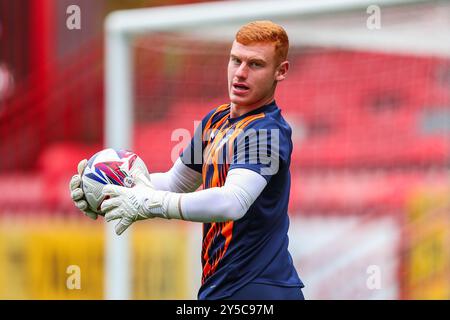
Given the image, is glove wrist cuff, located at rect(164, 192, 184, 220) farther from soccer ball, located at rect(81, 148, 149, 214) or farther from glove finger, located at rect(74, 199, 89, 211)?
glove finger, located at rect(74, 199, 89, 211)

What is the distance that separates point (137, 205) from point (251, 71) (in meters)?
0.68

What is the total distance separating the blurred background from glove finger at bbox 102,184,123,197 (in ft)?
12.0

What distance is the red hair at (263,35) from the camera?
12.6ft

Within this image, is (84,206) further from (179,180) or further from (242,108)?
(242,108)

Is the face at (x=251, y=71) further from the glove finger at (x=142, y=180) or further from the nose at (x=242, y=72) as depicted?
the glove finger at (x=142, y=180)

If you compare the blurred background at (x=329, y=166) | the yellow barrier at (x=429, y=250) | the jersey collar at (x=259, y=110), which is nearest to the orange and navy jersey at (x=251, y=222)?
the jersey collar at (x=259, y=110)

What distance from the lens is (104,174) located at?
3895mm

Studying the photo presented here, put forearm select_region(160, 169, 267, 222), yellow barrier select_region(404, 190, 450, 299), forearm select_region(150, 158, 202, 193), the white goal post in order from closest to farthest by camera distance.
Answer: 1. forearm select_region(160, 169, 267, 222)
2. forearm select_region(150, 158, 202, 193)
3. the white goal post
4. yellow barrier select_region(404, 190, 450, 299)

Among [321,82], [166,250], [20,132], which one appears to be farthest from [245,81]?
[20,132]

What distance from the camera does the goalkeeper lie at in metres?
3.72

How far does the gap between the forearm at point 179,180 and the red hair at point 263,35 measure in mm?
649

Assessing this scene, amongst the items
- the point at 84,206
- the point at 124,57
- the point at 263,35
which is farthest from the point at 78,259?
the point at 263,35

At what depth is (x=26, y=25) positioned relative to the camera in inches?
538

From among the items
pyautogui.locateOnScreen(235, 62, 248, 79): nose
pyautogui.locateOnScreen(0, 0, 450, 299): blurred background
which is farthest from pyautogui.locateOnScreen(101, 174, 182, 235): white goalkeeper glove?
pyautogui.locateOnScreen(0, 0, 450, 299): blurred background
